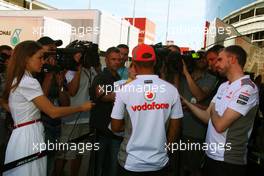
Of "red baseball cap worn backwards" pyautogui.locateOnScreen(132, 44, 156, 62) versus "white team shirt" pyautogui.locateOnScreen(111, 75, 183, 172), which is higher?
"red baseball cap worn backwards" pyautogui.locateOnScreen(132, 44, 156, 62)

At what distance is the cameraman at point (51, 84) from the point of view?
10.5 ft

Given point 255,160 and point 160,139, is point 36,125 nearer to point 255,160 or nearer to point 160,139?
point 160,139

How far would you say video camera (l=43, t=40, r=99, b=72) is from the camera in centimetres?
322

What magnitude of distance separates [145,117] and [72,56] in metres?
1.24

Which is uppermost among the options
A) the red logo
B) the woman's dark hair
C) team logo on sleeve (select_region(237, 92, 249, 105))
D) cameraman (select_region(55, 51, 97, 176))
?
the woman's dark hair

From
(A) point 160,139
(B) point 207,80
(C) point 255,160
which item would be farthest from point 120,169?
(B) point 207,80

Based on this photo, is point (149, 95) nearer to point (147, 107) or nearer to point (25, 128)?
point (147, 107)

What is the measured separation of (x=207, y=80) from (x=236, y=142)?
1363 millimetres

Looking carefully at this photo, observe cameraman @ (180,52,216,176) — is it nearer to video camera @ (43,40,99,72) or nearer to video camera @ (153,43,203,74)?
video camera @ (153,43,203,74)

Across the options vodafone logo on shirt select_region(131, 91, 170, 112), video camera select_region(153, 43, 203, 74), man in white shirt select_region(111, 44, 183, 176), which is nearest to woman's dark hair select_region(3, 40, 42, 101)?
man in white shirt select_region(111, 44, 183, 176)

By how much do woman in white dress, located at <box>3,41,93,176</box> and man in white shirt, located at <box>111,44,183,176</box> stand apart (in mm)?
375

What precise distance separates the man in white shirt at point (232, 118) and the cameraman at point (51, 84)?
158cm

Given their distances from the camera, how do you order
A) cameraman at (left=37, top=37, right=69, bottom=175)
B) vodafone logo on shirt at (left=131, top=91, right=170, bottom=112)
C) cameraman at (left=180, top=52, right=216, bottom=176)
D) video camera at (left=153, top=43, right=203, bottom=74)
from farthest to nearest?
cameraman at (left=180, top=52, right=216, bottom=176), video camera at (left=153, top=43, right=203, bottom=74), cameraman at (left=37, top=37, right=69, bottom=175), vodafone logo on shirt at (left=131, top=91, right=170, bottom=112)

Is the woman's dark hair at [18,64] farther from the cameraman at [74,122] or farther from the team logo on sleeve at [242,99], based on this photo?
the team logo on sleeve at [242,99]
